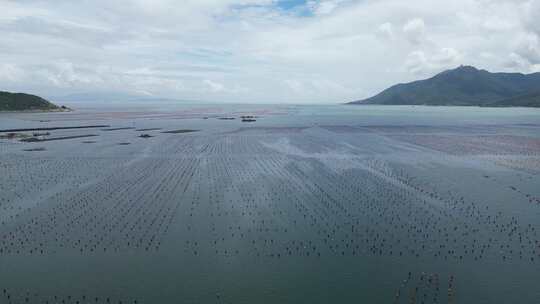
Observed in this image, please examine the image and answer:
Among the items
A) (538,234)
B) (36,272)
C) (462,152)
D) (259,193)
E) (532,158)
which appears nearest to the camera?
(36,272)

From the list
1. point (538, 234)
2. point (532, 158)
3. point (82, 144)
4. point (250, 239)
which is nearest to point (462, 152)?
point (532, 158)

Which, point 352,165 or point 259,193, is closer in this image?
point 259,193

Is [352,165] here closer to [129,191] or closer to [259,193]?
[259,193]

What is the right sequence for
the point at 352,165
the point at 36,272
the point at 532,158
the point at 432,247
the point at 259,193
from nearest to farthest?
the point at 36,272 → the point at 432,247 → the point at 259,193 → the point at 352,165 → the point at 532,158

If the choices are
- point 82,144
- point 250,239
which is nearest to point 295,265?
point 250,239

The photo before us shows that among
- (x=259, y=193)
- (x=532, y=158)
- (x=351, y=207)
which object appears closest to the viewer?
(x=351, y=207)

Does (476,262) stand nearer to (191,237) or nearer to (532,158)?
(191,237)
